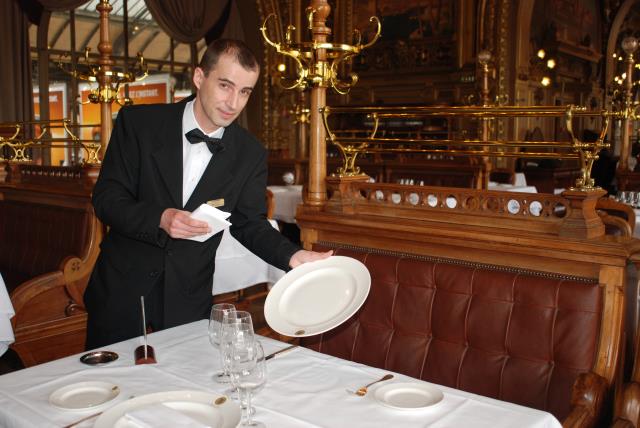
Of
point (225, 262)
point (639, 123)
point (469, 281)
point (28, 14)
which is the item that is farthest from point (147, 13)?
point (639, 123)

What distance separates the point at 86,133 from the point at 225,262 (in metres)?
8.04

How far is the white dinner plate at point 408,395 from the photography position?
1647 mm

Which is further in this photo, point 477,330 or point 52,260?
point 52,260

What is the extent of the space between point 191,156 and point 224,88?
33cm

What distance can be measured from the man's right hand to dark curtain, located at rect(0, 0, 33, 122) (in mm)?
8749

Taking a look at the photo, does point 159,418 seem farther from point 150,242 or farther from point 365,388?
point 150,242

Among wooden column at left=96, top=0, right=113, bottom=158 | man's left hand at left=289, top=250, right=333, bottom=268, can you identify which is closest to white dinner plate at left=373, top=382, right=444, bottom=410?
man's left hand at left=289, top=250, right=333, bottom=268

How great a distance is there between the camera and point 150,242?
A: 227 cm

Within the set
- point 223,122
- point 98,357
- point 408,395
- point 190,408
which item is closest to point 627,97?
point 223,122

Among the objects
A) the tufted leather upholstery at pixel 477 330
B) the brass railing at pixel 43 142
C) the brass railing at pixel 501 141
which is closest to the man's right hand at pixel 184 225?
Answer: the tufted leather upholstery at pixel 477 330

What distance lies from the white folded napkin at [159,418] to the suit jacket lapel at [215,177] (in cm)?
100

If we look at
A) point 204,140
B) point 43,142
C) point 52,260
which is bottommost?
point 52,260

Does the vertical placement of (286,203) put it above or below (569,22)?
below

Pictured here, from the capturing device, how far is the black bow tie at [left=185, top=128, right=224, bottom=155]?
7.80ft
